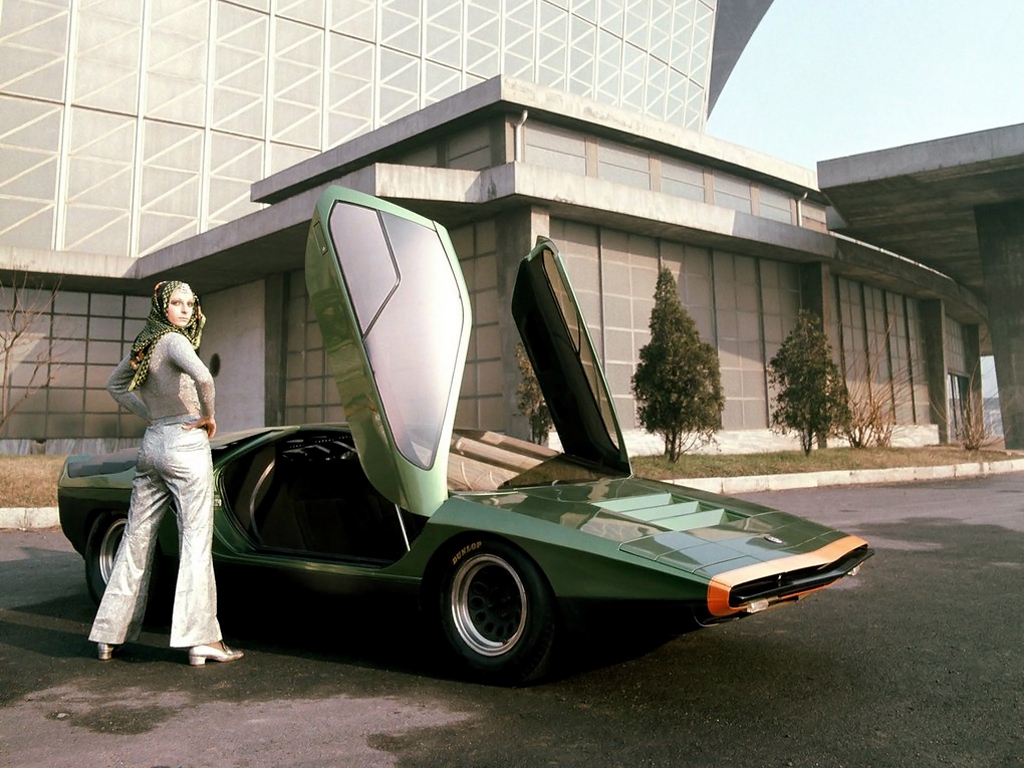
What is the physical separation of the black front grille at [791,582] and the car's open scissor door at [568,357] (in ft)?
4.83

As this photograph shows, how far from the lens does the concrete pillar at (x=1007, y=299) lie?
24062 mm

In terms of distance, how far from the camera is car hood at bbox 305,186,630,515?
11.8ft

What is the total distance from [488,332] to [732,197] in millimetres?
10759

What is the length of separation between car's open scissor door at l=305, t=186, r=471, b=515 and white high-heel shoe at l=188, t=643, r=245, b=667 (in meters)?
1.08

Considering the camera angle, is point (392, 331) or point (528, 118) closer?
point (392, 331)

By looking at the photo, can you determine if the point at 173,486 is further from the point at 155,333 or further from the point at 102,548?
the point at 102,548

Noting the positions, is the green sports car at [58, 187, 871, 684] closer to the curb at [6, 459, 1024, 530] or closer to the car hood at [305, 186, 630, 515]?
the car hood at [305, 186, 630, 515]

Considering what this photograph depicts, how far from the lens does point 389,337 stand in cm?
371

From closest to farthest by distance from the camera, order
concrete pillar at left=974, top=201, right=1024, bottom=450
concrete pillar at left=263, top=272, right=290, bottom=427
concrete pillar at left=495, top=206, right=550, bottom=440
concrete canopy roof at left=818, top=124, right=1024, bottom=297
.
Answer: concrete pillar at left=495, top=206, right=550, bottom=440
concrete canopy roof at left=818, top=124, right=1024, bottom=297
concrete pillar at left=974, top=201, right=1024, bottom=450
concrete pillar at left=263, top=272, right=290, bottom=427

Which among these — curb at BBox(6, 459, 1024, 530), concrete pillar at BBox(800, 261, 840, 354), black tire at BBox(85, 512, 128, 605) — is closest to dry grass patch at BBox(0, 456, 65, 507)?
curb at BBox(6, 459, 1024, 530)

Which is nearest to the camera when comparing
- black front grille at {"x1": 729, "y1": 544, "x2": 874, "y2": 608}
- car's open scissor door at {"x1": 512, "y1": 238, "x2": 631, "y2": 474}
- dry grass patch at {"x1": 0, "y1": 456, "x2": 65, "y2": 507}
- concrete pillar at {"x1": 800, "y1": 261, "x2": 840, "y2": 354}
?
black front grille at {"x1": 729, "y1": 544, "x2": 874, "y2": 608}

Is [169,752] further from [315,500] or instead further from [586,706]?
[315,500]

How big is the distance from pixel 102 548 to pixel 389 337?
255 centimetres

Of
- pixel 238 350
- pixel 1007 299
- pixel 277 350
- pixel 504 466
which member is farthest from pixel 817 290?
pixel 504 466
